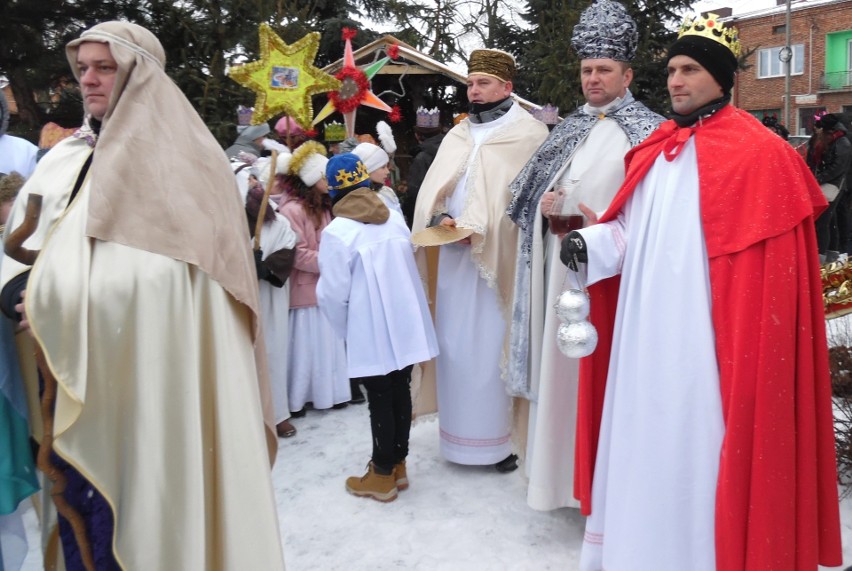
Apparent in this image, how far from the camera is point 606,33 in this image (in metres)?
3.68

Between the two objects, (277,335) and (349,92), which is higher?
(349,92)

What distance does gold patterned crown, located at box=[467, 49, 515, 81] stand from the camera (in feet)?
14.6

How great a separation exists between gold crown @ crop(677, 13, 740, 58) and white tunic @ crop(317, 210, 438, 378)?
2.00m

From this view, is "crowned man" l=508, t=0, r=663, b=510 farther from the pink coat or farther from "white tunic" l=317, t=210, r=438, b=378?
the pink coat

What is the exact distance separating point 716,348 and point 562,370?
3.67 feet

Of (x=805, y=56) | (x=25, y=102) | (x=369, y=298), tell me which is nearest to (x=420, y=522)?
(x=369, y=298)

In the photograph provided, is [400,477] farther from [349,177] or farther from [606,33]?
[606,33]

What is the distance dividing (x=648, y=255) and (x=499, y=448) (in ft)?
7.01

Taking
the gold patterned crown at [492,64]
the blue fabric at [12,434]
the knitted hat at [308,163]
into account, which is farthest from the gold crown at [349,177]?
the blue fabric at [12,434]

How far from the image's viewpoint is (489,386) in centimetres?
457

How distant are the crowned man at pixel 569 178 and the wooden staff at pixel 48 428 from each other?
7.06ft

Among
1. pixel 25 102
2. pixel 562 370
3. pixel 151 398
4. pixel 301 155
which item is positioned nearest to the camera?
pixel 151 398

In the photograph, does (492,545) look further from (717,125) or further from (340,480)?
(717,125)

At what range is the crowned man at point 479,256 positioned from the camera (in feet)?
14.4
